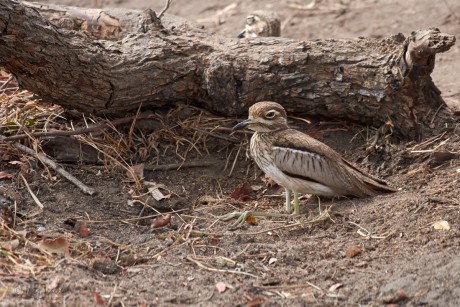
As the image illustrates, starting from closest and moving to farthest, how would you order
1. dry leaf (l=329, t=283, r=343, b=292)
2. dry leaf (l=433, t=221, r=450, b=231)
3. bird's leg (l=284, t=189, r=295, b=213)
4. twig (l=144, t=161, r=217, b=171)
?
dry leaf (l=329, t=283, r=343, b=292)
dry leaf (l=433, t=221, r=450, b=231)
bird's leg (l=284, t=189, r=295, b=213)
twig (l=144, t=161, r=217, b=171)

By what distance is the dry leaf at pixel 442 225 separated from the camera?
5676mm

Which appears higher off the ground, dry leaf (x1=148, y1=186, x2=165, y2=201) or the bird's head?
the bird's head

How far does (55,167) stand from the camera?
6668 mm

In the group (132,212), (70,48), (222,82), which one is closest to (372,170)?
(222,82)

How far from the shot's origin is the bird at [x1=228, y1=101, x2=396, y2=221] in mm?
6434

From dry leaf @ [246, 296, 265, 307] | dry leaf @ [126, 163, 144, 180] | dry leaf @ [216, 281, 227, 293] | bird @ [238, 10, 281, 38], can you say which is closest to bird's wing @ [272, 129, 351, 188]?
dry leaf @ [126, 163, 144, 180]

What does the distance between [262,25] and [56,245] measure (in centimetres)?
469

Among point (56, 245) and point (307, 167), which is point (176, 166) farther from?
point (56, 245)

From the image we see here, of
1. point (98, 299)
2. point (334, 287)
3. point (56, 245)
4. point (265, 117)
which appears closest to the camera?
point (98, 299)

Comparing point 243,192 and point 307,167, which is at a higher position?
point 307,167

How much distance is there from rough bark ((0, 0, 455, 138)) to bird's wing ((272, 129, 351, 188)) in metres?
0.75

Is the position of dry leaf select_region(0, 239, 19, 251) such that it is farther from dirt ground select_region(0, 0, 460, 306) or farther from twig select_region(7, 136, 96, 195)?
twig select_region(7, 136, 96, 195)

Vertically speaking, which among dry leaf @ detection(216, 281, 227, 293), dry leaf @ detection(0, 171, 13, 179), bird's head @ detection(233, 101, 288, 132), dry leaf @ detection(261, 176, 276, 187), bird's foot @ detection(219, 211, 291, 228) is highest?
bird's head @ detection(233, 101, 288, 132)

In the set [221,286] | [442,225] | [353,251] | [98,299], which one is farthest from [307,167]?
[98,299]
